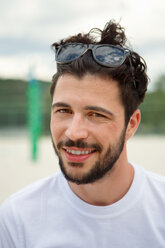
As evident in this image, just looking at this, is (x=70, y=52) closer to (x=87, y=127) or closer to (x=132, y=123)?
(x=87, y=127)

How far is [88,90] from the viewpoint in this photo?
198 cm

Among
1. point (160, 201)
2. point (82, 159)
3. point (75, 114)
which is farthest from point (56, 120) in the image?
point (160, 201)

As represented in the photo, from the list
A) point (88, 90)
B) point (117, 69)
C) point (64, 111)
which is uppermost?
point (117, 69)

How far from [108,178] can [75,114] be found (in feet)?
1.74

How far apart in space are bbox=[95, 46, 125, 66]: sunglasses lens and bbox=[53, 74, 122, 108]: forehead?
121 millimetres

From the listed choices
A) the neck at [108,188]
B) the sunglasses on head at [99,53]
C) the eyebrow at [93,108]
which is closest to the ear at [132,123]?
the neck at [108,188]

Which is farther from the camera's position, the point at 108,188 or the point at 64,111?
the point at 108,188

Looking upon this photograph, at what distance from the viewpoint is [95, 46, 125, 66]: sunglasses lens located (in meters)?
2.07

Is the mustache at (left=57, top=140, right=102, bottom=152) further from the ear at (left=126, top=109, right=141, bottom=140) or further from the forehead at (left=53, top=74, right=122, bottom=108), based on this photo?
the ear at (left=126, top=109, right=141, bottom=140)

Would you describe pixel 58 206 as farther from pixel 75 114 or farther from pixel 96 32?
pixel 96 32

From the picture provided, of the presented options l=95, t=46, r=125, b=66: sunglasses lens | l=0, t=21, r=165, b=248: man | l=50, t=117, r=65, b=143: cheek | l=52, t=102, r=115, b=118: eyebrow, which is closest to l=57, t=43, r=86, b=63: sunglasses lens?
l=0, t=21, r=165, b=248: man

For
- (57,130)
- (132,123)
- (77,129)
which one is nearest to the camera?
(77,129)

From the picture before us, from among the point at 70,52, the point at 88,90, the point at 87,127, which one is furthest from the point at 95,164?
the point at 70,52

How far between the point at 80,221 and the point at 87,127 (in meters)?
0.59
